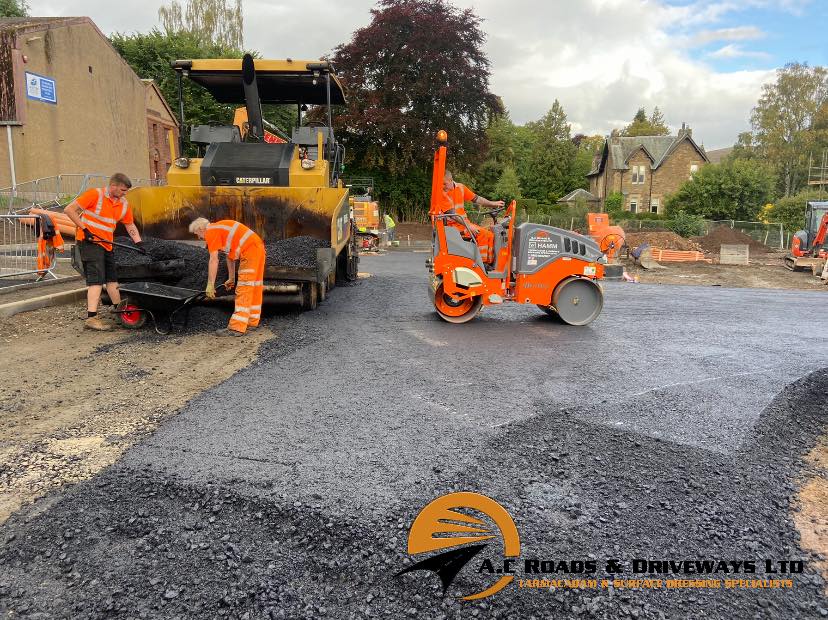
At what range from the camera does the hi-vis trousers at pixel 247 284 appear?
6074mm

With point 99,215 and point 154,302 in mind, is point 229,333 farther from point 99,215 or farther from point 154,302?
point 99,215

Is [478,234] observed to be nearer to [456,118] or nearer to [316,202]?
[316,202]

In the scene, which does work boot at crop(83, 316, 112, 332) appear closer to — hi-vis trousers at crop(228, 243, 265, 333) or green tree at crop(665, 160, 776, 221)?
hi-vis trousers at crop(228, 243, 265, 333)

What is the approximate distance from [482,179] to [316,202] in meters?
35.9

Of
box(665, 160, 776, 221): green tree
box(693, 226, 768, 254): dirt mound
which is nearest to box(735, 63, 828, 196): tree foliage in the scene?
box(665, 160, 776, 221): green tree

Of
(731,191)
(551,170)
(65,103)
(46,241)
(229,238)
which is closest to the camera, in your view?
(229,238)

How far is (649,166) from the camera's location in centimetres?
4512

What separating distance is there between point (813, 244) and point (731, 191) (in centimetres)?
1398

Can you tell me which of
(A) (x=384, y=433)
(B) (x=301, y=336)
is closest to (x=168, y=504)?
(A) (x=384, y=433)

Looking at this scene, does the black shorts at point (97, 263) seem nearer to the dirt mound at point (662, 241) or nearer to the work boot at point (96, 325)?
the work boot at point (96, 325)

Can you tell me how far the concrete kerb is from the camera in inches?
261

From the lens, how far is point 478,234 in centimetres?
728

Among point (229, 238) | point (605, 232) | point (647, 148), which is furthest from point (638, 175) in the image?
point (229, 238)

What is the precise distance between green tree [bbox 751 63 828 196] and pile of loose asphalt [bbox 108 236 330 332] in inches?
1830
